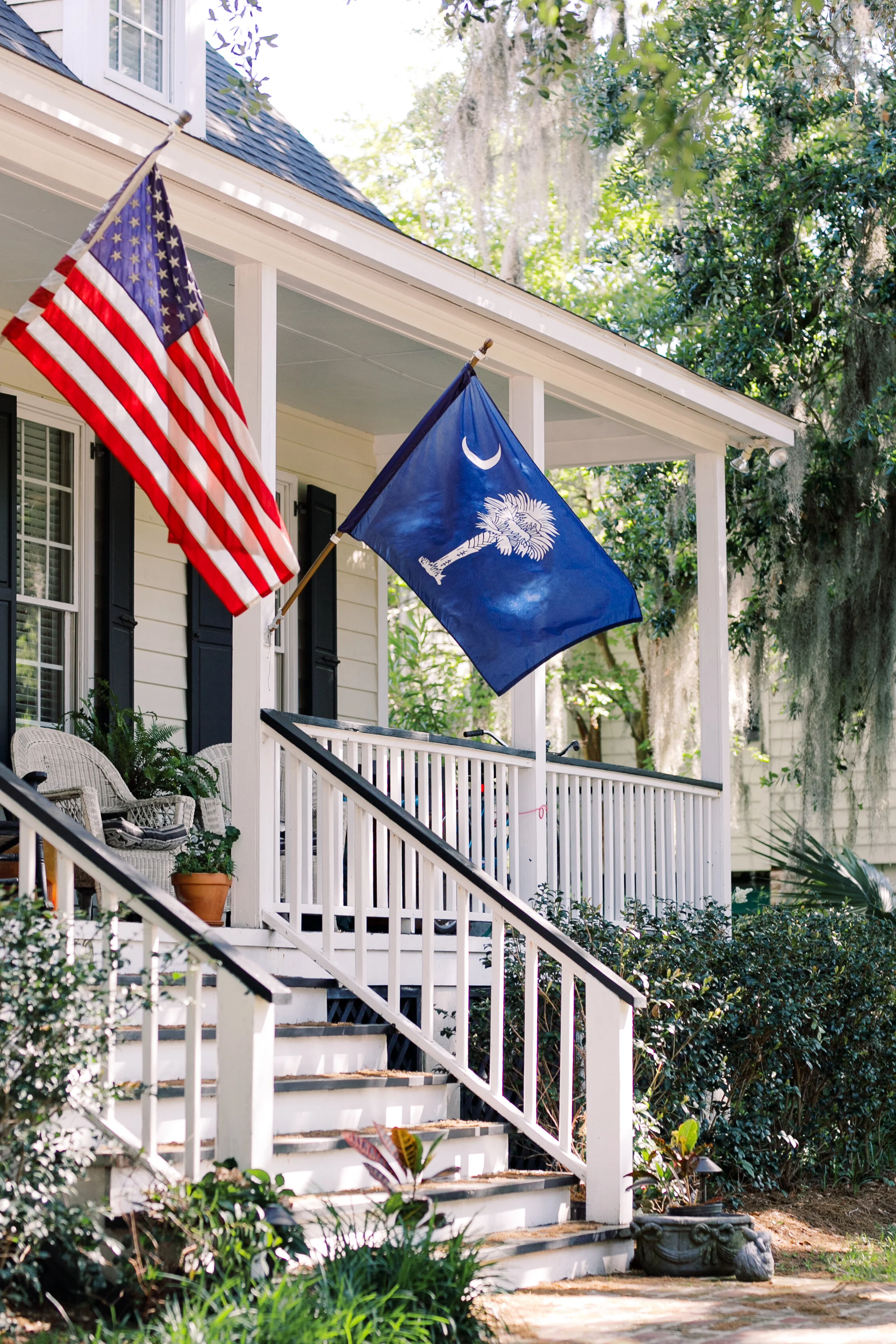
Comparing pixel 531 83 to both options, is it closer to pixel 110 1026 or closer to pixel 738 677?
pixel 738 677

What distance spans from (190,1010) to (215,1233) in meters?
0.66

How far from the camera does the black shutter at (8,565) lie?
818cm

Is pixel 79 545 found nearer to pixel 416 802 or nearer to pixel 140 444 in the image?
pixel 416 802

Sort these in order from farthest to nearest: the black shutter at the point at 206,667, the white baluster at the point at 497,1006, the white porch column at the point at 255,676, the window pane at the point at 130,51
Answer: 1. the black shutter at the point at 206,667
2. the window pane at the point at 130,51
3. the white porch column at the point at 255,676
4. the white baluster at the point at 497,1006

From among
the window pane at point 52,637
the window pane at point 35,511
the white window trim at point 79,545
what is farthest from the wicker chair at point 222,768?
the window pane at point 35,511

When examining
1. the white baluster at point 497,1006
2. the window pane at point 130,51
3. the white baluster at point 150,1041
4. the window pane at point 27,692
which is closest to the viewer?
the white baluster at point 150,1041

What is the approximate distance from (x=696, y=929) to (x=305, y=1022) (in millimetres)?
2471

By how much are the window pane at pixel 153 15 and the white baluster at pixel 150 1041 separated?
5.12 m

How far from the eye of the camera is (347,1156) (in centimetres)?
587

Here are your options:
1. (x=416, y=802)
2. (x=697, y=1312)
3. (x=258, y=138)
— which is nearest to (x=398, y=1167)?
(x=697, y=1312)

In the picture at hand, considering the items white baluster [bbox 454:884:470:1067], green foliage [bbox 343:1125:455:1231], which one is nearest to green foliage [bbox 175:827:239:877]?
white baluster [bbox 454:884:470:1067]

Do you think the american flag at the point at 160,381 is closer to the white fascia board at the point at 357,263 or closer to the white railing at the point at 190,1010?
the white fascia board at the point at 357,263

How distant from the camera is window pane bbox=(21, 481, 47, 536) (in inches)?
335

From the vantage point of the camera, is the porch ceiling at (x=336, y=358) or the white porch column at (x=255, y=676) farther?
the porch ceiling at (x=336, y=358)
